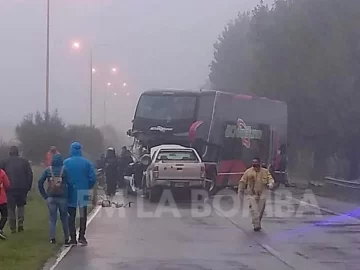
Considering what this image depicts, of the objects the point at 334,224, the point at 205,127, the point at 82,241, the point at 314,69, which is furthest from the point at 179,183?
the point at 314,69

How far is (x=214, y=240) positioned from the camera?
650 inches

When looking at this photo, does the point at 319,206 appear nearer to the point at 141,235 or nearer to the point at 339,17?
the point at 141,235

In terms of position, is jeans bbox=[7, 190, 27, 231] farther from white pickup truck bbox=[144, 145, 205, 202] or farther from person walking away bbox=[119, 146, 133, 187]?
person walking away bbox=[119, 146, 133, 187]

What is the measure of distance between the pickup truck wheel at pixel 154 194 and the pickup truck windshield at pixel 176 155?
1.25 m

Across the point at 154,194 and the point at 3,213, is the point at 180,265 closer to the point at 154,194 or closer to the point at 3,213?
the point at 3,213

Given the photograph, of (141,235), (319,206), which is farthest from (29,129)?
(141,235)

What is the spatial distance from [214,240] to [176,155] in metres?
12.7

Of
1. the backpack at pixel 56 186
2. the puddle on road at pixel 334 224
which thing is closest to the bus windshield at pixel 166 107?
the puddle on road at pixel 334 224

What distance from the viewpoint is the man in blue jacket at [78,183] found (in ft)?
51.2

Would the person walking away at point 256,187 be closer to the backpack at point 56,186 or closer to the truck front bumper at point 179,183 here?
the backpack at point 56,186

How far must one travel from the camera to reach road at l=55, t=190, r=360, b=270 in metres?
13.2

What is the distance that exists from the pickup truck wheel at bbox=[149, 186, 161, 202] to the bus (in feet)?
10.3

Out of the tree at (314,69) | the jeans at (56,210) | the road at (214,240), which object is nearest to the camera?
the road at (214,240)

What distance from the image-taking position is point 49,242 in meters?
15.6
